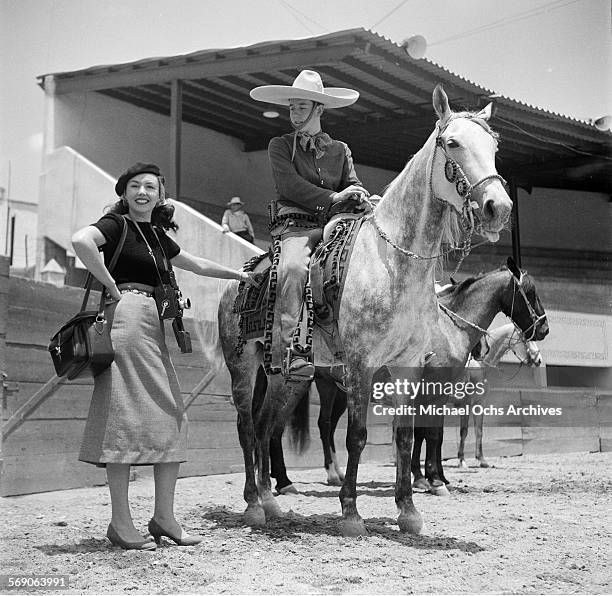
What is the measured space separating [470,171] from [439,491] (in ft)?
10.2

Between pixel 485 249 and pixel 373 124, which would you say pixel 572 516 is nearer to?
pixel 373 124

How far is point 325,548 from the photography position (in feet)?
12.0

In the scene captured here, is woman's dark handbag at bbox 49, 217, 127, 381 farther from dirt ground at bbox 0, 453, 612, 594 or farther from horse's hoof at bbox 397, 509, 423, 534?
Answer: horse's hoof at bbox 397, 509, 423, 534

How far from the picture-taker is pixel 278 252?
4445 millimetres

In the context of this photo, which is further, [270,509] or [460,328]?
[460,328]

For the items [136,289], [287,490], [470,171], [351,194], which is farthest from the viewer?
[287,490]

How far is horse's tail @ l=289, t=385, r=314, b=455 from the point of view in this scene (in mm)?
7039

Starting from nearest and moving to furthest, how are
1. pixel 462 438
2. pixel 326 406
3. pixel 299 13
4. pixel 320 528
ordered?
pixel 320 528 < pixel 299 13 < pixel 326 406 < pixel 462 438

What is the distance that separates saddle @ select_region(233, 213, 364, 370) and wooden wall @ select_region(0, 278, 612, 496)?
5.43ft

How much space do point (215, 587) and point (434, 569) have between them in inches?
37.6

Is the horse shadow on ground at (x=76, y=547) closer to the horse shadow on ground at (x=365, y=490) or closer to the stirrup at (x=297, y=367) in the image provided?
the stirrup at (x=297, y=367)

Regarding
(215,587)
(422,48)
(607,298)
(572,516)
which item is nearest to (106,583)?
(215,587)

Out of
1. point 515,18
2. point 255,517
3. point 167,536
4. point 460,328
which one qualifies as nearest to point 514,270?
point 460,328

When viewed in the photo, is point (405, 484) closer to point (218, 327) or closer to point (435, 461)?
point (218, 327)
